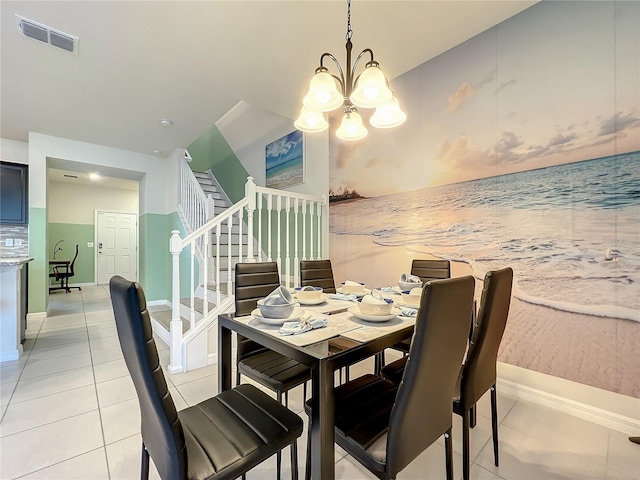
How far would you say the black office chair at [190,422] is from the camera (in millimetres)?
737

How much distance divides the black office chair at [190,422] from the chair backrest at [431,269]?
1792 mm

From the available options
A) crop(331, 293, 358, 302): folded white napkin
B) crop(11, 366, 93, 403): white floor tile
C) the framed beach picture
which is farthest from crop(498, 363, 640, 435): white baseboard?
crop(11, 366, 93, 403): white floor tile

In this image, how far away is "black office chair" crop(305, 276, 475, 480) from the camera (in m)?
0.86

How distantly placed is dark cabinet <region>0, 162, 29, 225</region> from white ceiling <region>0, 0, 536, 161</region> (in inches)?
40.6

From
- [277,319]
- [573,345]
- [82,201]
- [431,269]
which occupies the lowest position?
[573,345]

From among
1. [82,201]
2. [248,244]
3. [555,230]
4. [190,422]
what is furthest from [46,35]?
[82,201]

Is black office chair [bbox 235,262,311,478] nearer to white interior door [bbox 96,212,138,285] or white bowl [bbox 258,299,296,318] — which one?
white bowl [bbox 258,299,296,318]

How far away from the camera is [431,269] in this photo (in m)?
2.49

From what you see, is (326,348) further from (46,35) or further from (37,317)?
(37,317)

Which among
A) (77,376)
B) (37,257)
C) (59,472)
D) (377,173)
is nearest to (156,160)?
(37,257)

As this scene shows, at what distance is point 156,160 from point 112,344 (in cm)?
358

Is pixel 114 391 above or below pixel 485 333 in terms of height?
below

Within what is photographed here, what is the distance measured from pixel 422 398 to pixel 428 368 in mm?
109

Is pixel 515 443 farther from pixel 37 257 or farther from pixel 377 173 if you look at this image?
pixel 37 257
